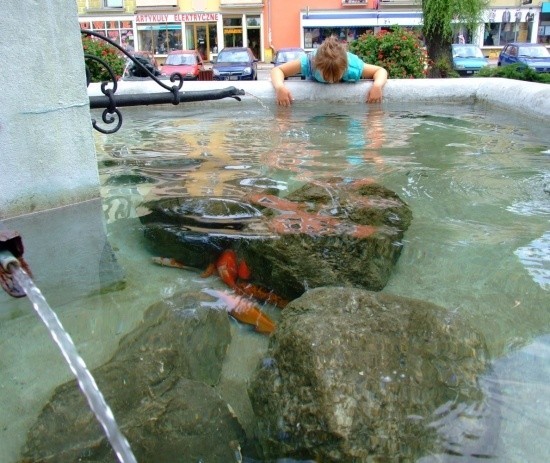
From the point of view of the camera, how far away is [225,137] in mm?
5984

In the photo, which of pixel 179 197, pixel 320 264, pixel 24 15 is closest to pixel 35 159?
pixel 24 15

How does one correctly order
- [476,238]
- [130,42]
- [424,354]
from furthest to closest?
[130,42], [476,238], [424,354]

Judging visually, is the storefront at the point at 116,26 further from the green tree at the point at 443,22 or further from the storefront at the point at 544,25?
the green tree at the point at 443,22

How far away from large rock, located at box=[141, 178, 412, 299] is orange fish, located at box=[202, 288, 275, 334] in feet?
0.55

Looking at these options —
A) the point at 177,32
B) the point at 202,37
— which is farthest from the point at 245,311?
the point at 177,32

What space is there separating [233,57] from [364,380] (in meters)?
23.6

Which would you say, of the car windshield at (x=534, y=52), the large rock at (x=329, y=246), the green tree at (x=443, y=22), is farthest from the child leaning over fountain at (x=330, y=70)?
the car windshield at (x=534, y=52)

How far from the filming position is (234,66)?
2273 cm

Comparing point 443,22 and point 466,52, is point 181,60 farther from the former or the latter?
point 443,22

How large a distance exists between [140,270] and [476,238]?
1.77m

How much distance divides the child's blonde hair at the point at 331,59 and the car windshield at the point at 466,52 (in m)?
20.3

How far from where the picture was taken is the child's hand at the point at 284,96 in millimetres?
6849

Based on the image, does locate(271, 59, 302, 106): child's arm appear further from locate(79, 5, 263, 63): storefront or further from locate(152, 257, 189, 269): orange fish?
locate(79, 5, 263, 63): storefront

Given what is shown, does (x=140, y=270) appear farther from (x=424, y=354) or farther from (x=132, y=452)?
(x=424, y=354)
